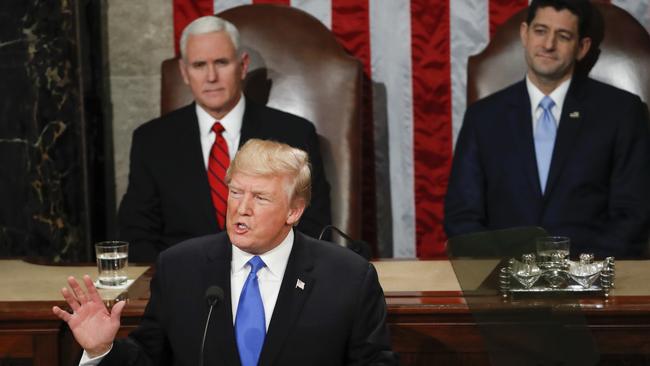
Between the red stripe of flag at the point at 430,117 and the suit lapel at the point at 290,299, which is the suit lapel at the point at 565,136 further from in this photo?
the suit lapel at the point at 290,299

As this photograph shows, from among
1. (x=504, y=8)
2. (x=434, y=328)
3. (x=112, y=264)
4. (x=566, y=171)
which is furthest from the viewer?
(x=504, y=8)

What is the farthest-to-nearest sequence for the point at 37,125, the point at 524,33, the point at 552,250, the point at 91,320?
the point at 37,125
the point at 524,33
the point at 552,250
the point at 91,320

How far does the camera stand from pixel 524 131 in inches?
167

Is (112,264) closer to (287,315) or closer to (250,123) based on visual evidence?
(287,315)

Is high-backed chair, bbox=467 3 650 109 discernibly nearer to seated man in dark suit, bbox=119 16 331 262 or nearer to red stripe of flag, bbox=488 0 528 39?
red stripe of flag, bbox=488 0 528 39

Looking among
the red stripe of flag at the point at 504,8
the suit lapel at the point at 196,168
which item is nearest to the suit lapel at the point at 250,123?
the suit lapel at the point at 196,168

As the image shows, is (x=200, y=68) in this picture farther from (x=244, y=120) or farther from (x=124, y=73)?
(x=124, y=73)

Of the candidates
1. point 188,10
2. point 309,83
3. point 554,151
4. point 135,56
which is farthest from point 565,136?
point 135,56

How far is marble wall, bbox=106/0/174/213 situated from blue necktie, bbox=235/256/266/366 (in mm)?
2594

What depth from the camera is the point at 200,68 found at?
13.9 ft

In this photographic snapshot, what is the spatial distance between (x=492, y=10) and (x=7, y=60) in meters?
2.12

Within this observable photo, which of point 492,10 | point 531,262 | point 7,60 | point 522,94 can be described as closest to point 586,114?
point 522,94

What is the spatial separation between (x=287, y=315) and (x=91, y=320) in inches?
18.0

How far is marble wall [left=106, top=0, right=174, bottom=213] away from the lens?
4.97m
